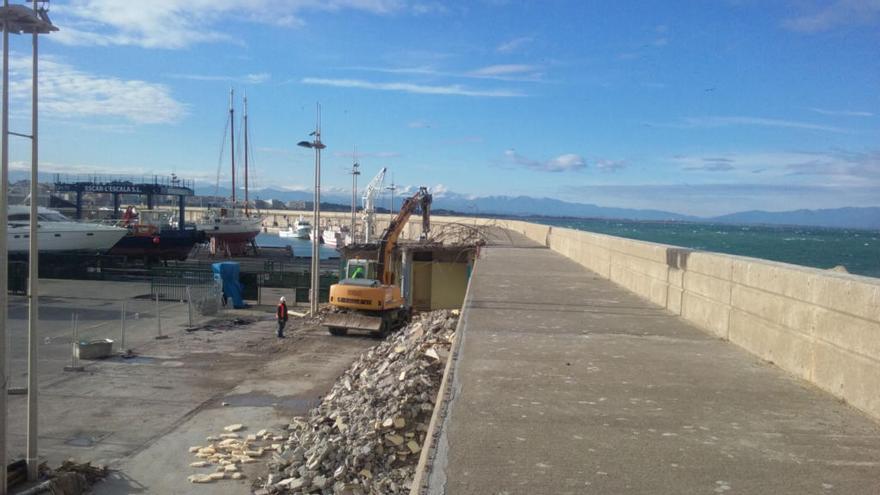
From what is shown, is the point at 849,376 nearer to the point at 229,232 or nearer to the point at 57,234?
the point at 57,234

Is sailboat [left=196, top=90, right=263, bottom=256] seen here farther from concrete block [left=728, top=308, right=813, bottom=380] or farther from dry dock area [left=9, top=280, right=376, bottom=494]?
concrete block [left=728, top=308, right=813, bottom=380]

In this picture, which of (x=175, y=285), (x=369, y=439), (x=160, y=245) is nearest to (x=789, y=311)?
(x=369, y=439)

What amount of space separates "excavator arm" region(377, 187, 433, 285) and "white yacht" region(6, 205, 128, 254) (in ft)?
88.9

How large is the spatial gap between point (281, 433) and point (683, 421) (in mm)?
9606

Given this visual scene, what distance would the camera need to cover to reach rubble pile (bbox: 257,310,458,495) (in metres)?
8.90

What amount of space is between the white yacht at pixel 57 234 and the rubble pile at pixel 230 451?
41.0 meters

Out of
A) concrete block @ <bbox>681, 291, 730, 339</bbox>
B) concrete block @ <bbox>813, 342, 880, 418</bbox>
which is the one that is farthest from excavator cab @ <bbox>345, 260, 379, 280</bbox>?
concrete block @ <bbox>813, 342, 880, 418</bbox>

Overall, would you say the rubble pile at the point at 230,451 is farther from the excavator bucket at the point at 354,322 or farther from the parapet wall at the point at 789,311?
the excavator bucket at the point at 354,322

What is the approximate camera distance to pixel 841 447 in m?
5.58

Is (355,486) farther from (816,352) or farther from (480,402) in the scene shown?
(816,352)

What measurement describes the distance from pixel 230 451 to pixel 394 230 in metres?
22.1

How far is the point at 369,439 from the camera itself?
9.45m

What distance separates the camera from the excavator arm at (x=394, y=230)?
31844 millimetres

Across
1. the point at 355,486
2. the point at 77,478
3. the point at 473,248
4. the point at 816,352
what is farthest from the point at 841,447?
the point at 473,248
